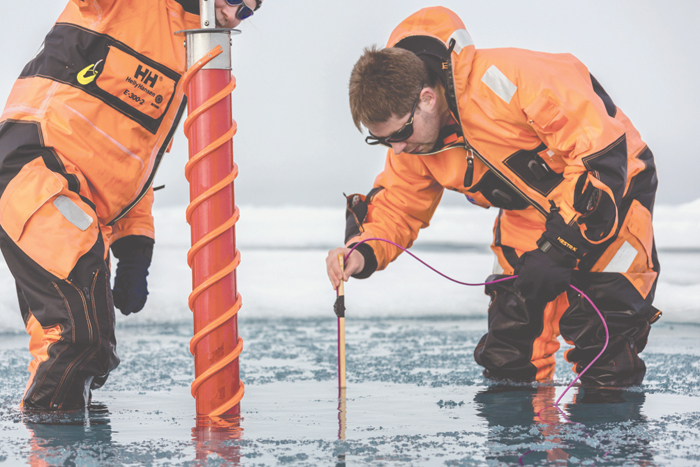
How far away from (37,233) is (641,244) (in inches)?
80.5

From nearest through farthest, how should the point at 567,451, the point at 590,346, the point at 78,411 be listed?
the point at 567,451 → the point at 78,411 → the point at 590,346

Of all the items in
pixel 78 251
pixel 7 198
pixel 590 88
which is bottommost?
pixel 78 251

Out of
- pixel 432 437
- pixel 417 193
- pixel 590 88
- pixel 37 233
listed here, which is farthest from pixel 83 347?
pixel 590 88

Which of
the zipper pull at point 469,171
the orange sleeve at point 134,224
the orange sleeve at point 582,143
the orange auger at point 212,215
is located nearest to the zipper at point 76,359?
the orange auger at point 212,215

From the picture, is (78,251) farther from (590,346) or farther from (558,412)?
(590,346)

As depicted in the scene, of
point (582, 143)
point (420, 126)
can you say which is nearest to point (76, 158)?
point (420, 126)

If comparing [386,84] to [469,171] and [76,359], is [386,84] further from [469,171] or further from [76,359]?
[76,359]

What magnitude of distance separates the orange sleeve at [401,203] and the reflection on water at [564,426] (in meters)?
0.69

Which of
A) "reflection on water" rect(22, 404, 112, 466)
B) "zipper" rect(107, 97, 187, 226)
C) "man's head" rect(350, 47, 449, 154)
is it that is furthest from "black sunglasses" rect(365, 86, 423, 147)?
"reflection on water" rect(22, 404, 112, 466)

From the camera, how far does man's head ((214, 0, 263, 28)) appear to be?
220 cm

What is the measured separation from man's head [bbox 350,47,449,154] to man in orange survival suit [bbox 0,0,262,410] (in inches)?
17.2

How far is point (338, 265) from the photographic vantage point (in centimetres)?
253

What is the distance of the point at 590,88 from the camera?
2.37 m

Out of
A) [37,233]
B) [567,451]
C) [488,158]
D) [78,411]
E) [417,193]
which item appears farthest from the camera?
[417,193]
